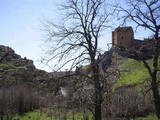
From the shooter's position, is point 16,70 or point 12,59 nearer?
point 16,70

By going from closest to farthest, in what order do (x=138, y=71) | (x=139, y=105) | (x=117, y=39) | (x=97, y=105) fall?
1. (x=97, y=105)
2. (x=139, y=105)
3. (x=138, y=71)
4. (x=117, y=39)

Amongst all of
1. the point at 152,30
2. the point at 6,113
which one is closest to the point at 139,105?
the point at 152,30

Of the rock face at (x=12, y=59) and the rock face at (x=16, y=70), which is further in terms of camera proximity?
the rock face at (x=12, y=59)

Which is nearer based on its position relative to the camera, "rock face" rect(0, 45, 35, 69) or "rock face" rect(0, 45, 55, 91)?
"rock face" rect(0, 45, 55, 91)

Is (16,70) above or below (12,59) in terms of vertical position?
below

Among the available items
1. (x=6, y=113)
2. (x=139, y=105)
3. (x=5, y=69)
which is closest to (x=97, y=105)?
(x=139, y=105)

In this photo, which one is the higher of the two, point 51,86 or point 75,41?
point 75,41

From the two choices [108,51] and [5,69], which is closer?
[108,51]

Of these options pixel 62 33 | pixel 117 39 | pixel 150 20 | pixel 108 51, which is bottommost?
pixel 108 51

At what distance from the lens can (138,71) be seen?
72.9 m

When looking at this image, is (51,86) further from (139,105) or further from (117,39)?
(117,39)

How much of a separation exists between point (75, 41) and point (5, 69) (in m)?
105

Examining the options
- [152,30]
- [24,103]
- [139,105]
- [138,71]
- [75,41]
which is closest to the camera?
[75,41]

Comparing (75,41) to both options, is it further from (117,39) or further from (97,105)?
(117,39)
